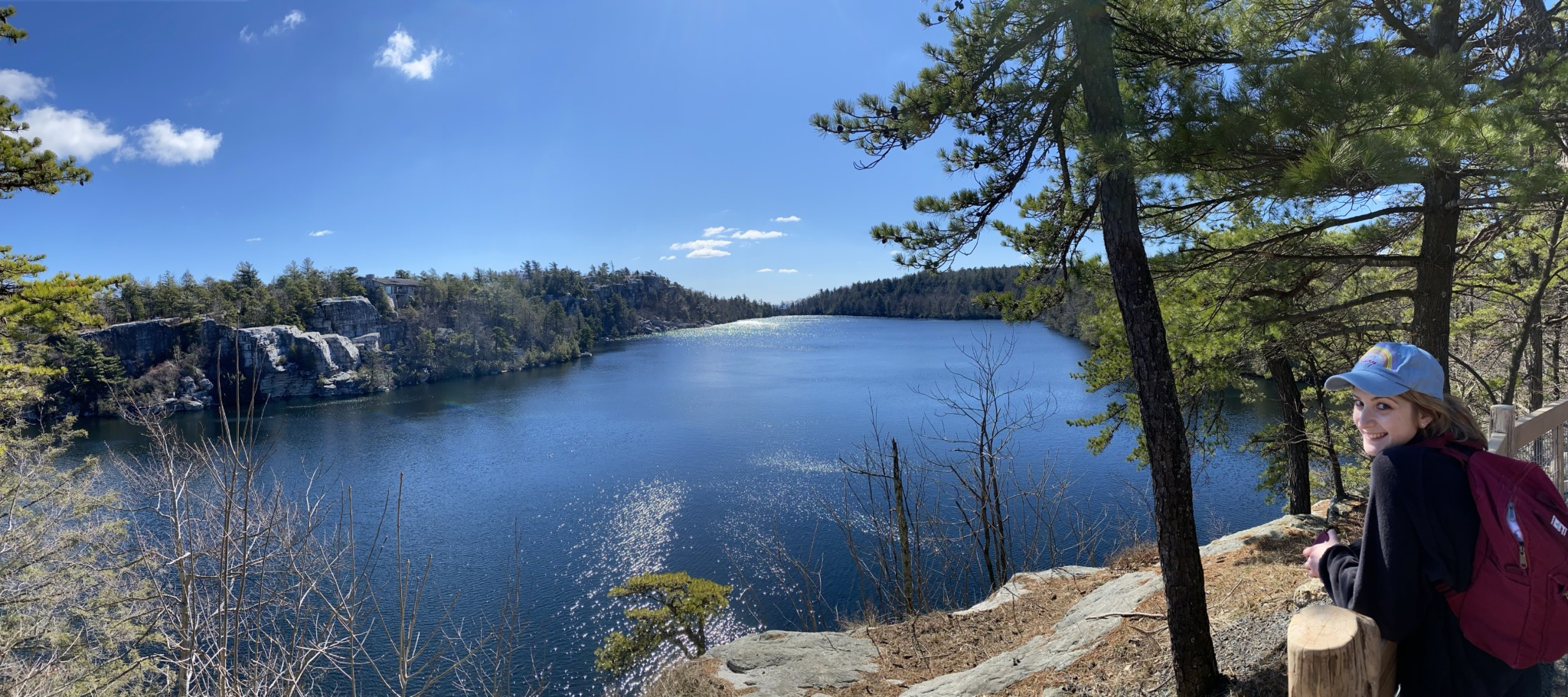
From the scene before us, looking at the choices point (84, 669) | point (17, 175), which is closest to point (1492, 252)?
point (17, 175)

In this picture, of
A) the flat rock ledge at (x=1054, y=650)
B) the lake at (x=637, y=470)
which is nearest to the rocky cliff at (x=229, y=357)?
the lake at (x=637, y=470)

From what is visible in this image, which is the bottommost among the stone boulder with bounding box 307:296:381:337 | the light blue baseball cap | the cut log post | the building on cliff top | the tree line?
the cut log post

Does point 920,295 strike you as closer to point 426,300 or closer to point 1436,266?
point 426,300

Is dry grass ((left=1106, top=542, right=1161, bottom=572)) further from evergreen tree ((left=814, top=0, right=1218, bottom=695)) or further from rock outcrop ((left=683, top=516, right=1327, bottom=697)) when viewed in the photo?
evergreen tree ((left=814, top=0, right=1218, bottom=695))

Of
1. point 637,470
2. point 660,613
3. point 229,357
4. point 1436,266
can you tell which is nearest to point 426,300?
point 229,357

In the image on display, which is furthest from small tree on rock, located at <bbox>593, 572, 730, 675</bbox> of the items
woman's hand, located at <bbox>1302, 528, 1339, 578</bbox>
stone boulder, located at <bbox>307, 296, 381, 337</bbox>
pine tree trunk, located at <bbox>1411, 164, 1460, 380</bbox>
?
stone boulder, located at <bbox>307, 296, 381, 337</bbox>

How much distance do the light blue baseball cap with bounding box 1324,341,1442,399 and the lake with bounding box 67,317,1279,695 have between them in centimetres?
681

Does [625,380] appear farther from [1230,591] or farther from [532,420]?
[1230,591]

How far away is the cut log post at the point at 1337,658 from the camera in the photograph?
4.81 feet

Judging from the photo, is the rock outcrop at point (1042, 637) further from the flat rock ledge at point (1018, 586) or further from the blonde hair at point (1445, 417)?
the blonde hair at point (1445, 417)

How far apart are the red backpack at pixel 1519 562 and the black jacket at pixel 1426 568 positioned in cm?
3

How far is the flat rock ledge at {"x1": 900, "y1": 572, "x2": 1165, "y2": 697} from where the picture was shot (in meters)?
5.52

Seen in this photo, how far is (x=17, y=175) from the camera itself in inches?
319

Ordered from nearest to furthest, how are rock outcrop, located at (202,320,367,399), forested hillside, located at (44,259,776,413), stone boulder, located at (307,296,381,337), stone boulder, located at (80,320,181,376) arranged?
1. forested hillside, located at (44,259,776,413)
2. stone boulder, located at (80,320,181,376)
3. rock outcrop, located at (202,320,367,399)
4. stone boulder, located at (307,296,381,337)
